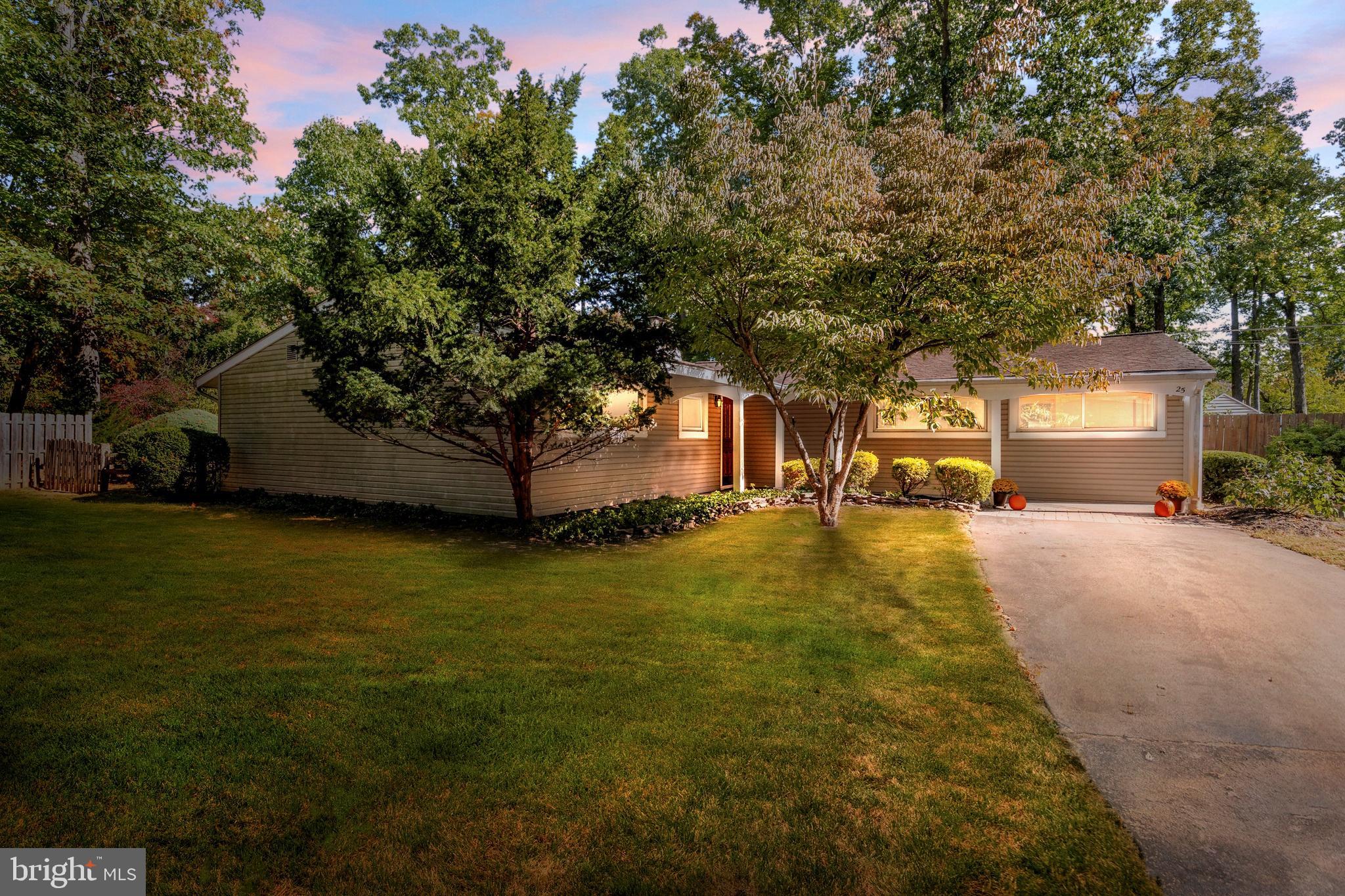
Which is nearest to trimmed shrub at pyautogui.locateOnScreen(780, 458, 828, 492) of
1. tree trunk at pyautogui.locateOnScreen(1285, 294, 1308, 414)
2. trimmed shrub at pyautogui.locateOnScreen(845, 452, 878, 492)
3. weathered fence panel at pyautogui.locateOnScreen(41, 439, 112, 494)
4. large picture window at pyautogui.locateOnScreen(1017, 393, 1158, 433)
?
trimmed shrub at pyautogui.locateOnScreen(845, 452, 878, 492)

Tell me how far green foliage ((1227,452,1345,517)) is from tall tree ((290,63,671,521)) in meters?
10.5

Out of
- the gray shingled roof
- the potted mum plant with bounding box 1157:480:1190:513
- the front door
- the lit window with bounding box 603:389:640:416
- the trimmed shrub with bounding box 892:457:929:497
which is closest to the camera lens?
the potted mum plant with bounding box 1157:480:1190:513

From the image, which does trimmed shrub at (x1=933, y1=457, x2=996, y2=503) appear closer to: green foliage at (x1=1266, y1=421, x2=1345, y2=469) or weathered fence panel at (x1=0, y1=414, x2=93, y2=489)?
green foliage at (x1=1266, y1=421, x2=1345, y2=469)

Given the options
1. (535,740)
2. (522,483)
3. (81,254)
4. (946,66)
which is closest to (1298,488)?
(522,483)

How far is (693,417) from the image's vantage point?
46.5 feet

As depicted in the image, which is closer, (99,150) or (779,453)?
(779,453)

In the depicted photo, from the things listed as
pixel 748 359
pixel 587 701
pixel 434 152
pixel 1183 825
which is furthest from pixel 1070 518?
pixel 434 152

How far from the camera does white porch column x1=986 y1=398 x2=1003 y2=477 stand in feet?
42.7

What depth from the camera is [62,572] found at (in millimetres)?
6230

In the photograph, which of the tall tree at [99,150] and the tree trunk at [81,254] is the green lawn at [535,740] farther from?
the tree trunk at [81,254]

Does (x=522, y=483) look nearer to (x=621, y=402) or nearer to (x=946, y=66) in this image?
(x=621, y=402)

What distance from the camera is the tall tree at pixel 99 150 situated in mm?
13758

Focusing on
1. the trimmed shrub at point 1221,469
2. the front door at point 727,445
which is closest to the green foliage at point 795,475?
the front door at point 727,445

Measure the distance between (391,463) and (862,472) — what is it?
9547 mm
